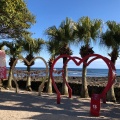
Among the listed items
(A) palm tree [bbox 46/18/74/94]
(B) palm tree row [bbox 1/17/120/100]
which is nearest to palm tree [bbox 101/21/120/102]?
(B) palm tree row [bbox 1/17/120/100]

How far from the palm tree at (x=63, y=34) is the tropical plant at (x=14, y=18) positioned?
8.77 feet

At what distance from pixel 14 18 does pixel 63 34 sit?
5.24m

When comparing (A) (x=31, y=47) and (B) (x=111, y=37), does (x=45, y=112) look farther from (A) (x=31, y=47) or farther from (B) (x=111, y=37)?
(A) (x=31, y=47)

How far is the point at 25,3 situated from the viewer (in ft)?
53.1

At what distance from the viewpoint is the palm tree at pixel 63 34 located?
19688 millimetres

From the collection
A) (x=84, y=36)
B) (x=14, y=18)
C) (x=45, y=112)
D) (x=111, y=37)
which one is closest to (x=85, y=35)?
(x=84, y=36)

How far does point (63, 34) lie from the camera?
1975 cm

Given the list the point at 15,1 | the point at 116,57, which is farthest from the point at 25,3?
the point at 116,57

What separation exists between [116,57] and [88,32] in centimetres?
258

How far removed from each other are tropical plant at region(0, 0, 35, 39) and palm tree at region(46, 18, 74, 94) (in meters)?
2.67

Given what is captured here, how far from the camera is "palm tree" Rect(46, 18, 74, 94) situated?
19.7 metres

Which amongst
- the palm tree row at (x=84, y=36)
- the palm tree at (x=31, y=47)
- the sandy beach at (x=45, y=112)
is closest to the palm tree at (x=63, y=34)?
the palm tree row at (x=84, y=36)

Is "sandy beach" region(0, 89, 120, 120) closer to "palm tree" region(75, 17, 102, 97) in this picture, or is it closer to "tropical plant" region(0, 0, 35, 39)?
"tropical plant" region(0, 0, 35, 39)

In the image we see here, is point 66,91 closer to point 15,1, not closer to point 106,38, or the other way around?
point 106,38
